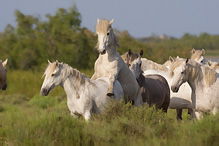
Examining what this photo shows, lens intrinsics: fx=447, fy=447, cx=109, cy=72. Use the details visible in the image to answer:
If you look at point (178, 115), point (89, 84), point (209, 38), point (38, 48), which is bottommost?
point (178, 115)

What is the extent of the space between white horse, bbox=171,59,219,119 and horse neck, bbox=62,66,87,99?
1658 mm

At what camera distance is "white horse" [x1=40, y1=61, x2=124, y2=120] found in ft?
22.7

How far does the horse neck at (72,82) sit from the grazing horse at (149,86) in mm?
1759

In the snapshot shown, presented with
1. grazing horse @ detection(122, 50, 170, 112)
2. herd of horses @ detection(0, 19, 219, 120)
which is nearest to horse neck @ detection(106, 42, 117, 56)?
herd of horses @ detection(0, 19, 219, 120)

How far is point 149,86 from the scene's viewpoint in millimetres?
8891

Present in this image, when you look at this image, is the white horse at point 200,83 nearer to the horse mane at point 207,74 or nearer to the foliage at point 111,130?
the horse mane at point 207,74

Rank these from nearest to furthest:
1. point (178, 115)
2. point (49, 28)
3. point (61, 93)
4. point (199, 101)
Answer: point (199, 101)
point (178, 115)
point (61, 93)
point (49, 28)

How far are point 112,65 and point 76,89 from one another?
98cm

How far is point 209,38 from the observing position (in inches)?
2667

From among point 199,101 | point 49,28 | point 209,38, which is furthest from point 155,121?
point 209,38

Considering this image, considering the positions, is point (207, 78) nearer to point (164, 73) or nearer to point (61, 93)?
point (164, 73)

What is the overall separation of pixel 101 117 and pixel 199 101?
6.24 feet

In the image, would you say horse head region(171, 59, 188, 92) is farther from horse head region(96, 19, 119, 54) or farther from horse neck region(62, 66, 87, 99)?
horse neck region(62, 66, 87, 99)

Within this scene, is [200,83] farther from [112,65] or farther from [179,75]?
[112,65]
